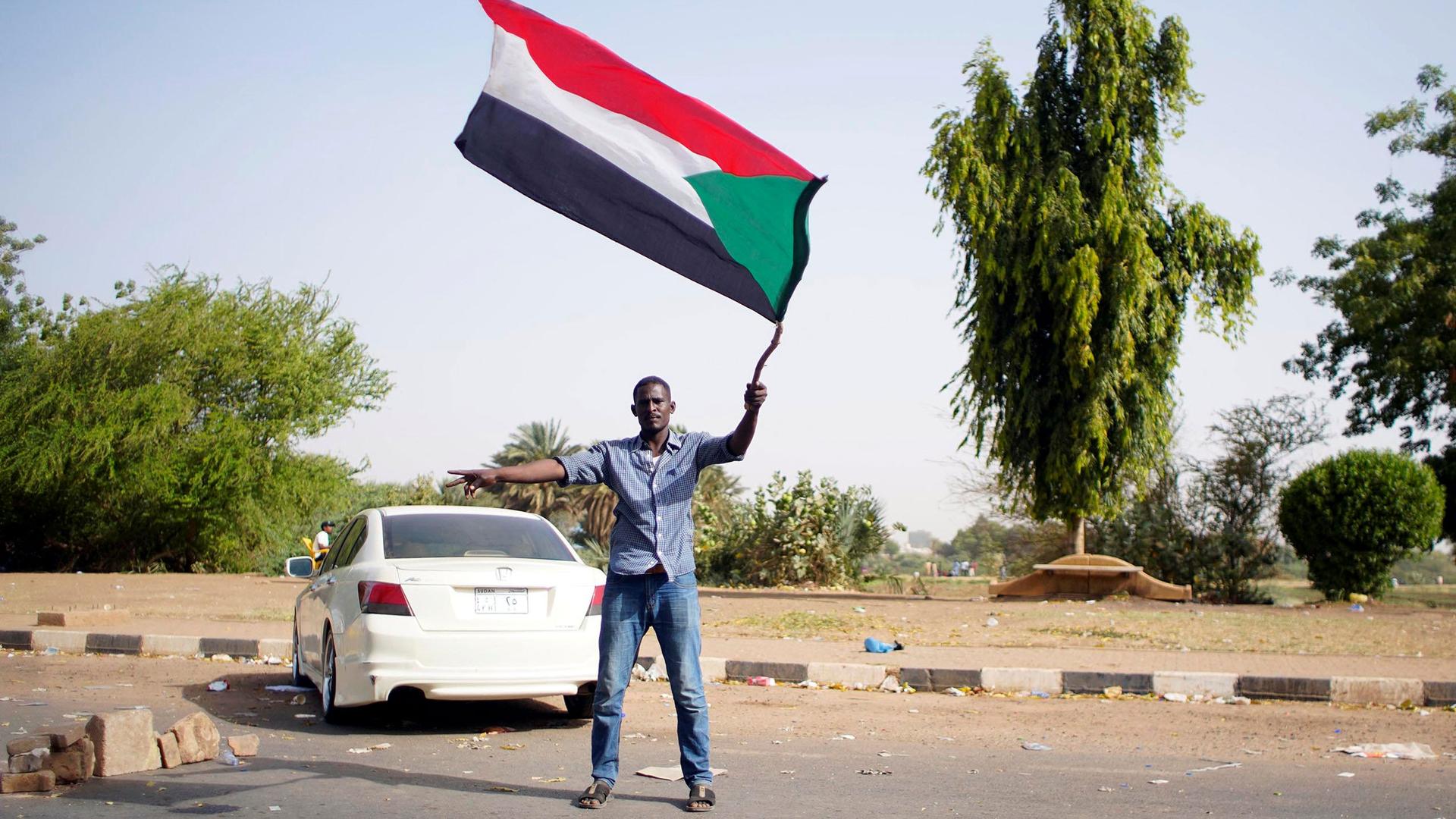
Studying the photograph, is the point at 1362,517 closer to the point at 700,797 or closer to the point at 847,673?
the point at 847,673

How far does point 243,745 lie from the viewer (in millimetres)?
6434

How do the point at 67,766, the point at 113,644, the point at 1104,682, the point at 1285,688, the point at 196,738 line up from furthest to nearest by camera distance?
1. the point at 113,644
2. the point at 1104,682
3. the point at 1285,688
4. the point at 196,738
5. the point at 67,766

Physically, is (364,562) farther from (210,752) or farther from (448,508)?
(210,752)

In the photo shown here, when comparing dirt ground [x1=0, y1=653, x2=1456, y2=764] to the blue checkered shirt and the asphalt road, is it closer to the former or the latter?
the asphalt road

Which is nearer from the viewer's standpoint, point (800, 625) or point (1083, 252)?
point (800, 625)

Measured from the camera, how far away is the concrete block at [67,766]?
566cm

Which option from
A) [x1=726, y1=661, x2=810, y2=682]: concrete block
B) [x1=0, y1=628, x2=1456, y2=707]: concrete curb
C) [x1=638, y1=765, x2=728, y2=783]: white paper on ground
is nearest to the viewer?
[x1=638, y1=765, x2=728, y2=783]: white paper on ground

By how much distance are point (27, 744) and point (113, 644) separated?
293 inches

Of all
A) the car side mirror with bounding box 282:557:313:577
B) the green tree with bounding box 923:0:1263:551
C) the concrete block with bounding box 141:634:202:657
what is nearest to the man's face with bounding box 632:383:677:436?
the car side mirror with bounding box 282:557:313:577

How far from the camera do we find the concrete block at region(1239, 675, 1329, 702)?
9.39 meters

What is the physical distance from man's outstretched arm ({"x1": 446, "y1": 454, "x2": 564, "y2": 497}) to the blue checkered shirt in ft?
0.20

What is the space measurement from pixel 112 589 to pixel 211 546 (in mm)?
9350

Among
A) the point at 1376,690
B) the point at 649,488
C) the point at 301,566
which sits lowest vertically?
the point at 1376,690

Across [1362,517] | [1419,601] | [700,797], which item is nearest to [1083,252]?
[1362,517]
